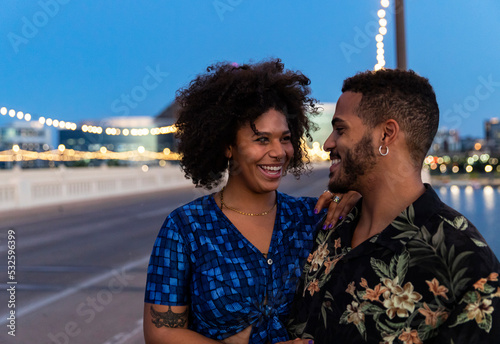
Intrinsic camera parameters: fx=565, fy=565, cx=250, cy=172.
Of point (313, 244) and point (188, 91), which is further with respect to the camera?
point (188, 91)

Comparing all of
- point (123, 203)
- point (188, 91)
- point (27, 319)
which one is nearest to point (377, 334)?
point (188, 91)

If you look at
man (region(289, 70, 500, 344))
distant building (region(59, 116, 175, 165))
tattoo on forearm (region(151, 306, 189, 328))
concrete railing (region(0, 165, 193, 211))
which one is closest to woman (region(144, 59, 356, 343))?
tattoo on forearm (region(151, 306, 189, 328))

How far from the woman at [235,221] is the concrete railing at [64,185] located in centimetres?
1788

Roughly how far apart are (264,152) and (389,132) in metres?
0.68

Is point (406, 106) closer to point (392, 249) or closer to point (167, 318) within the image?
point (392, 249)

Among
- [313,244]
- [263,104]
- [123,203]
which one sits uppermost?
[263,104]

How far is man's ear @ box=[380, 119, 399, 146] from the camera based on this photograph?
7.05ft

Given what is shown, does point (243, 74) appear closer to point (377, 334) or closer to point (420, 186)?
point (420, 186)

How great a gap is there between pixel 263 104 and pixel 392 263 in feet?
3.51

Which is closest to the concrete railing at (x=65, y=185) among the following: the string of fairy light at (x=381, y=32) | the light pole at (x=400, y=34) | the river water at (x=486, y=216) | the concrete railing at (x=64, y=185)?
the concrete railing at (x=64, y=185)

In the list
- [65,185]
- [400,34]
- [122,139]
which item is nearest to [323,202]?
[400,34]

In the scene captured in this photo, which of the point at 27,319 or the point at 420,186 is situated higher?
the point at 420,186

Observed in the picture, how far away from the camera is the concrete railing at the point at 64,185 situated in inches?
773

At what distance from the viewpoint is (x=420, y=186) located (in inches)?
86.1
